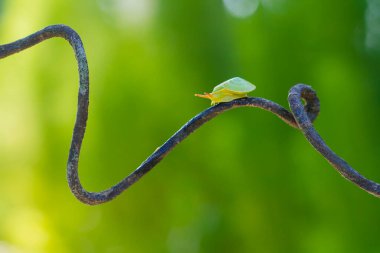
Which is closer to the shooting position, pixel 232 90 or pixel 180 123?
pixel 232 90

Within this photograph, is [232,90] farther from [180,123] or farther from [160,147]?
[180,123]

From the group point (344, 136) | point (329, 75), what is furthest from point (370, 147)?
point (329, 75)

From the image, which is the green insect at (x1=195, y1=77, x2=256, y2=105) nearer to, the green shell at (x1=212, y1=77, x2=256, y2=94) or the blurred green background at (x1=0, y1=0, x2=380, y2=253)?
the green shell at (x1=212, y1=77, x2=256, y2=94)

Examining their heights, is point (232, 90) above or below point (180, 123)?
below

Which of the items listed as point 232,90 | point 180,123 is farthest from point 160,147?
point 180,123

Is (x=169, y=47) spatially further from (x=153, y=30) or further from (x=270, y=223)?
(x=270, y=223)

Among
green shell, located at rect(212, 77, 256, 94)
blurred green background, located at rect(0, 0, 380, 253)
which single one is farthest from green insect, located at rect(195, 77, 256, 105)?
blurred green background, located at rect(0, 0, 380, 253)
